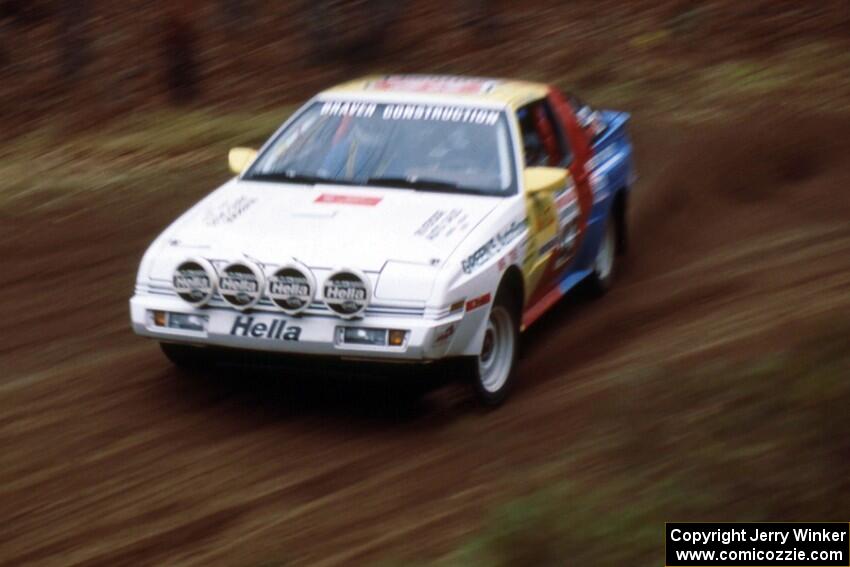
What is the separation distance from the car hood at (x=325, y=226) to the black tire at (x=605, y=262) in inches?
83.4

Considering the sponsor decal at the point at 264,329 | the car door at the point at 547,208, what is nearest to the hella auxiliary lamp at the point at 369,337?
the sponsor decal at the point at 264,329

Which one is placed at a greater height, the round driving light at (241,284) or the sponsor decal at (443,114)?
the sponsor decal at (443,114)

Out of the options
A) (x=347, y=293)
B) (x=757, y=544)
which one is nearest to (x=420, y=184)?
(x=347, y=293)

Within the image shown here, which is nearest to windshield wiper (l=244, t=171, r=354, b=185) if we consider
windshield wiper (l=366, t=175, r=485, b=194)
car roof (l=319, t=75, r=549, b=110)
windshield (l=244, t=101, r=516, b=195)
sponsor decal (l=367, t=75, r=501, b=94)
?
windshield (l=244, t=101, r=516, b=195)

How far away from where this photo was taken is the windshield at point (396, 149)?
28.0ft

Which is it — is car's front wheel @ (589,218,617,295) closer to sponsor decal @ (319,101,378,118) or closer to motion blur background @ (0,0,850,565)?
motion blur background @ (0,0,850,565)

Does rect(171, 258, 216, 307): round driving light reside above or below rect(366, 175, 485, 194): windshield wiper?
above

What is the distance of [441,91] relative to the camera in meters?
9.11

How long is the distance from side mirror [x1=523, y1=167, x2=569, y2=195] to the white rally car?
12 mm

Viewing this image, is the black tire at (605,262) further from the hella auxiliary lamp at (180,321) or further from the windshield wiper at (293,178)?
the hella auxiliary lamp at (180,321)

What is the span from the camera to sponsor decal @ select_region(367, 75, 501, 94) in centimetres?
915

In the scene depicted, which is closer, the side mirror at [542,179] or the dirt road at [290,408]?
the dirt road at [290,408]

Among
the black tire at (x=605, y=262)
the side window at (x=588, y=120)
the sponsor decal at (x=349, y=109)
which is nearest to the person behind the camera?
the sponsor decal at (x=349, y=109)

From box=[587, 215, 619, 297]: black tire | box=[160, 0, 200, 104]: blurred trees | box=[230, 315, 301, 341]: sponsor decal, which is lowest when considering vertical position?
box=[587, 215, 619, 297]: black tire
